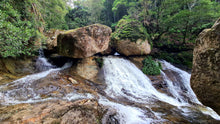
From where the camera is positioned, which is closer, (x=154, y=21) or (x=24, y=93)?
(x=24, y=93)

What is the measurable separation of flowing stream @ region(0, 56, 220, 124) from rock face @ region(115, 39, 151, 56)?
1303mm

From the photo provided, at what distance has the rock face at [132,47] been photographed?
33.6 feet

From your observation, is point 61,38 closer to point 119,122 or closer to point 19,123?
point 19,123

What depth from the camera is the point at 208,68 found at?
2525 millimetres

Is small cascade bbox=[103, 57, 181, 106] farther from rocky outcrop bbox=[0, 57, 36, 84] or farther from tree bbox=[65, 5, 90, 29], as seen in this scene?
tree bbox=[65, 5, 90, 29]

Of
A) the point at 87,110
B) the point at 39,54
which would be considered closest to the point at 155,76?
the point at 87,110

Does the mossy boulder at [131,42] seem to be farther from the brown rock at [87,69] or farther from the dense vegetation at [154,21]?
the brown rock at [87,69]

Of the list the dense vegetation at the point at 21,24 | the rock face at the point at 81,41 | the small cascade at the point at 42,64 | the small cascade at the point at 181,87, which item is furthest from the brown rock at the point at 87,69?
the small cascade at the point at 181,87

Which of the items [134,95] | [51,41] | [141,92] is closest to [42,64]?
[51,41]

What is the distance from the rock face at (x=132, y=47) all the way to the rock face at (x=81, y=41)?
3147mm

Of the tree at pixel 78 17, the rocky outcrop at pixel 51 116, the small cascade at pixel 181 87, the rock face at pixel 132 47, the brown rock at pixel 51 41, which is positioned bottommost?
the small cascade at pixel 181 87

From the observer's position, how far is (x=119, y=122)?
3145 mm

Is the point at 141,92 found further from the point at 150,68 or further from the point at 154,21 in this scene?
the point at 154,21

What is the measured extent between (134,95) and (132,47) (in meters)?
5.66
